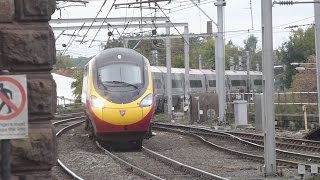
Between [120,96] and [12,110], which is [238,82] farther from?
[12,110]

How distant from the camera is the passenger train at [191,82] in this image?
4903 cm

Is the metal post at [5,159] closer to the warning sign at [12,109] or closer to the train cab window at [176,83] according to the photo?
the warning sign at [12,109]

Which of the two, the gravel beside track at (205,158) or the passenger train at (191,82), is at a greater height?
the passenger train at (191,82)

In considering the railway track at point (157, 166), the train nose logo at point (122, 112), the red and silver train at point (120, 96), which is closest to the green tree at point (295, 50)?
the red and silver train at point (120, 96)

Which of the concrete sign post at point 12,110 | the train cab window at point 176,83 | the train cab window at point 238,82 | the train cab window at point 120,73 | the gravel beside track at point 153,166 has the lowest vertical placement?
the gravel beside track at point 153,166

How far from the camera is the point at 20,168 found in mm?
5137

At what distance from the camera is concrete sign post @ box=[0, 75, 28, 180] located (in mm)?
4691

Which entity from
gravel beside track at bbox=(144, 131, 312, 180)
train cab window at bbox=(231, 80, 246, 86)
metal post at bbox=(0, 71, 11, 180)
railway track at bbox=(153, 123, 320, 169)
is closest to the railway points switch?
railway track at bbox=(153, 123, 320, 169)

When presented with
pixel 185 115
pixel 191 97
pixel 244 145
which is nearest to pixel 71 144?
pixel 244 145

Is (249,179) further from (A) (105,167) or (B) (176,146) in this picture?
(B) (176,146)

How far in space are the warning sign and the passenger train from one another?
3884 centimetres

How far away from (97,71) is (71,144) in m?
3.81

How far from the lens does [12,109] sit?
15.4 ft

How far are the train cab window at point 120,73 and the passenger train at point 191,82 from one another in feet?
80.6
